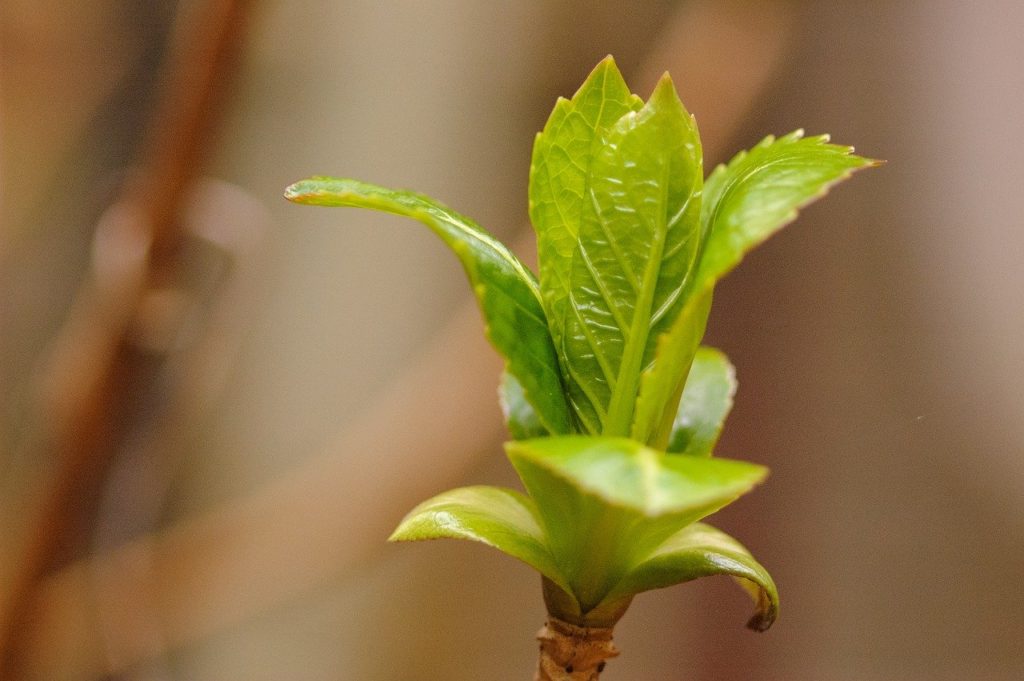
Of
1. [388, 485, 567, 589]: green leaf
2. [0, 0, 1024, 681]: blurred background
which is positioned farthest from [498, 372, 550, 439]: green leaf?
[0, 0, 1024, 681]: blurred background

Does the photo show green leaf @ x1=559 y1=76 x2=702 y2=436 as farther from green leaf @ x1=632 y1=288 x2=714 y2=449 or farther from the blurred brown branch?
the blurred brown branch

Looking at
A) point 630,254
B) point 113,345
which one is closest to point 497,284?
point 630,254

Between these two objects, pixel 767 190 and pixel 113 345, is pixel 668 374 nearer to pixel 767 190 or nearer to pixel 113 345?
pixel 767 190

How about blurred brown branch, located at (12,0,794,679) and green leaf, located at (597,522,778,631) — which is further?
blurred brown branch, located at (12,0,794,679)

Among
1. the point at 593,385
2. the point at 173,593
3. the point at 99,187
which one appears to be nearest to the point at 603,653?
the point at 593,385

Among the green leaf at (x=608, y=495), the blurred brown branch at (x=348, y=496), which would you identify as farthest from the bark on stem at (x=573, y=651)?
the blurred brown branch at (x=348, y=496)

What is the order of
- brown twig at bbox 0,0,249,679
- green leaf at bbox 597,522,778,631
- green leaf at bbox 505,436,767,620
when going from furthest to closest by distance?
brown twig at bbox 0,0,249,679
green leaf at bbox 597,522,778,631
green leaf at bbox 505,436,767,620

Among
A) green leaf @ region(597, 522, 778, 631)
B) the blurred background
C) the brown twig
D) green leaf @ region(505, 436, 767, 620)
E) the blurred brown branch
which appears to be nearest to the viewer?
green leaf @ region(505, 436, 767, 620)

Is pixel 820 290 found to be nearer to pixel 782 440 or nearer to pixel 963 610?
pixel 782 440
